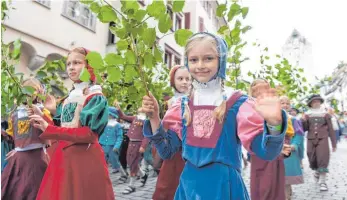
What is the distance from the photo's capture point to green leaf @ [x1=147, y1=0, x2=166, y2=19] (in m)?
1.61

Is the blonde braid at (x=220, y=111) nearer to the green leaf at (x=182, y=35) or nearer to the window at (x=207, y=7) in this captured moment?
the green leaf at (x=182, y=35)

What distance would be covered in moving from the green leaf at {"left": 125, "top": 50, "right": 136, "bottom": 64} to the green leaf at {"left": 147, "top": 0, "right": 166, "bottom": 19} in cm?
22

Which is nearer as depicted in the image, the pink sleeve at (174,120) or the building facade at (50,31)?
the pink sleeve at (174,120)

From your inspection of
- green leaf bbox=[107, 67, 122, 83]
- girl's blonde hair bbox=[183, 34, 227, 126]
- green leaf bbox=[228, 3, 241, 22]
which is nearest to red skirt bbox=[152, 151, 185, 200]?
girl's blonde hair bbox=[183, 34, 227, 126]

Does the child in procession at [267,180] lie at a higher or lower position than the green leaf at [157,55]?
lower

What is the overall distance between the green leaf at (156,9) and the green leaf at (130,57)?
0.73 feet

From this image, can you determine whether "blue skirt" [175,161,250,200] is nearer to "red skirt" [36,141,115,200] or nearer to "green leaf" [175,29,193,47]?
"green leaf" [175,29,193,47]

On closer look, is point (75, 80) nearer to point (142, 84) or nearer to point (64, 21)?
point (142, 84)

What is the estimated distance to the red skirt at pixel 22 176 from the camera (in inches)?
130

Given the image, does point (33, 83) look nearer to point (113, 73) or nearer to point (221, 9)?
point (113, 73)

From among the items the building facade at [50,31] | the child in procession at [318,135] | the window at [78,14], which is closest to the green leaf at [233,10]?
the child in procession at [318,135]

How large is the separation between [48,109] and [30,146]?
0.44 m

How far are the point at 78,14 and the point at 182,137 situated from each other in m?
10.8

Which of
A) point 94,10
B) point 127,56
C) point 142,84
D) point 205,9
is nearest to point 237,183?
point 142,84
